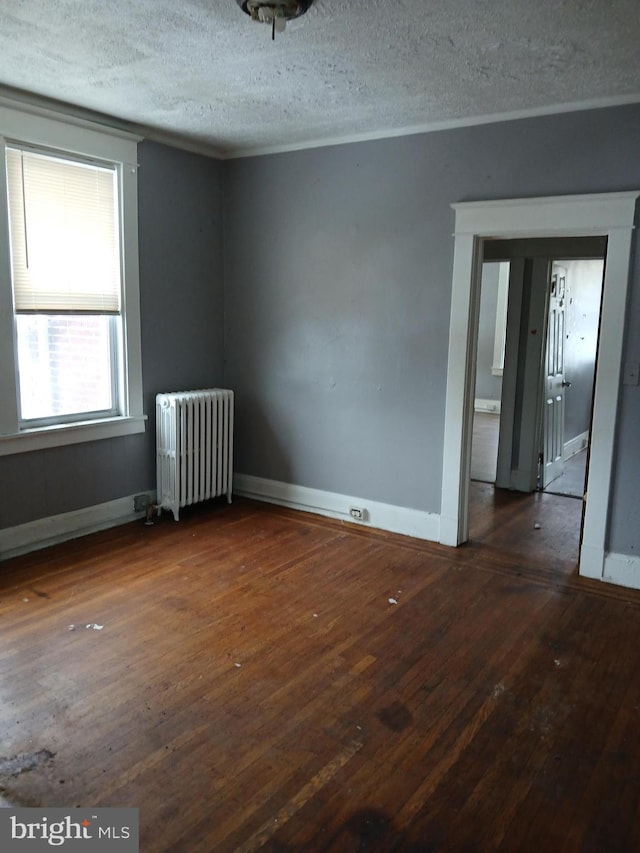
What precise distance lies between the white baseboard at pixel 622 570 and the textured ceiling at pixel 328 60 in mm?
2502

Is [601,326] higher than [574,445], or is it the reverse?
[601,326]

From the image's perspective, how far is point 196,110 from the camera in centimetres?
392

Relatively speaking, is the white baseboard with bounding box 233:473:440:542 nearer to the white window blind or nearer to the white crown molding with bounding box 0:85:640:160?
the white window blind

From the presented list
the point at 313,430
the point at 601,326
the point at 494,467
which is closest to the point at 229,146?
the point at 313,430

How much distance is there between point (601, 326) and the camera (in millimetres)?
3670

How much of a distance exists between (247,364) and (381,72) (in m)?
2.56

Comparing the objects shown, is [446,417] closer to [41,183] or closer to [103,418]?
[103,418]

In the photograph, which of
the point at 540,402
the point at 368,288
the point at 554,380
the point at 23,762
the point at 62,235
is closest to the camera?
the point at 23,762

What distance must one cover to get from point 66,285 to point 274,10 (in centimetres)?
231

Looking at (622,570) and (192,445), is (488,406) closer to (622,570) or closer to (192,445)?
(192,445)

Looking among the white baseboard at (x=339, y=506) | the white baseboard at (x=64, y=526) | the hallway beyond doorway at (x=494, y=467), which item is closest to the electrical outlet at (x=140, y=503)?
the white baseboard at (x=64, y=526)

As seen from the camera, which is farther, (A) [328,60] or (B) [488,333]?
(B) [488,333]

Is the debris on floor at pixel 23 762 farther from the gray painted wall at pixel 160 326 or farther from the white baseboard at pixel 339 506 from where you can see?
the white baseboard at pixel 339 506

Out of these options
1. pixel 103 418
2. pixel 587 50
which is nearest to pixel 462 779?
pixel 587 50
